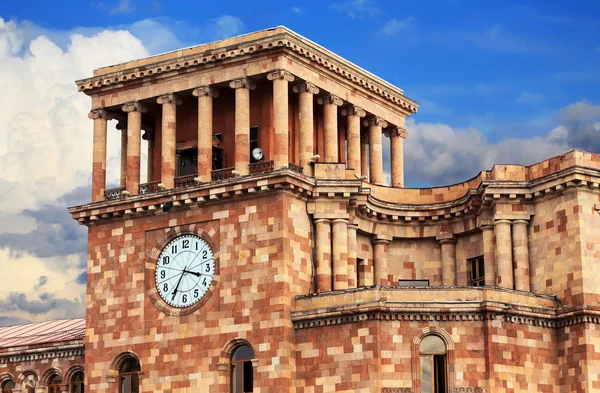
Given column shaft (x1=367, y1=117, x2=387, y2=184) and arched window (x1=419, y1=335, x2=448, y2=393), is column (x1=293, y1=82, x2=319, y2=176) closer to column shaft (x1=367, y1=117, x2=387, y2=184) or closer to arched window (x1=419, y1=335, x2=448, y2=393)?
column shaft (x1=367, y1=117, x2=387, y2=184)

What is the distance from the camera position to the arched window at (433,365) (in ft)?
218

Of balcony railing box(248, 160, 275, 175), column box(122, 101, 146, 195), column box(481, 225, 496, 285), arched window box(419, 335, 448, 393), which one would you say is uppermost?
column box(122, 101, 146, 195)

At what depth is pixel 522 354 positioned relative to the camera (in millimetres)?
67188

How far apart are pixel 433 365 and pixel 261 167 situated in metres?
12.4

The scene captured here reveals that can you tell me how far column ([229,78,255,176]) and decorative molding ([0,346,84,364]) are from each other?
1379 cm

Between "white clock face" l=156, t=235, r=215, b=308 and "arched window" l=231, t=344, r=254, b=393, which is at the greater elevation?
"white clock face" l=156, t=235, r=215, b=308

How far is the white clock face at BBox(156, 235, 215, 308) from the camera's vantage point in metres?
70.8

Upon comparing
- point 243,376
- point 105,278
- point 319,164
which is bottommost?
point 243,376

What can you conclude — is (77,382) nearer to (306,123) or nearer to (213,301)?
(213,301)

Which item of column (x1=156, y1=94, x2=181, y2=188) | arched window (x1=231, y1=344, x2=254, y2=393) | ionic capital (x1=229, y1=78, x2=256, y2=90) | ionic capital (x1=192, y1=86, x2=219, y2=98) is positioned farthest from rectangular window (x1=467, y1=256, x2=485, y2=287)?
column (x1=156, y1=94, x2=181, y2=188)

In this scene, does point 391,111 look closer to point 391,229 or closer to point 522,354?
point 391,229

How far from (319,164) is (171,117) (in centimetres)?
780

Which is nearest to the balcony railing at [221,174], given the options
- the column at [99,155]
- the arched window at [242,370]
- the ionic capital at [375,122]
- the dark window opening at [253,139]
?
the dark window opening at [253,139]

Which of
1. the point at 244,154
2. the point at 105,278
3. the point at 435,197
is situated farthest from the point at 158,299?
the point at 435,197
